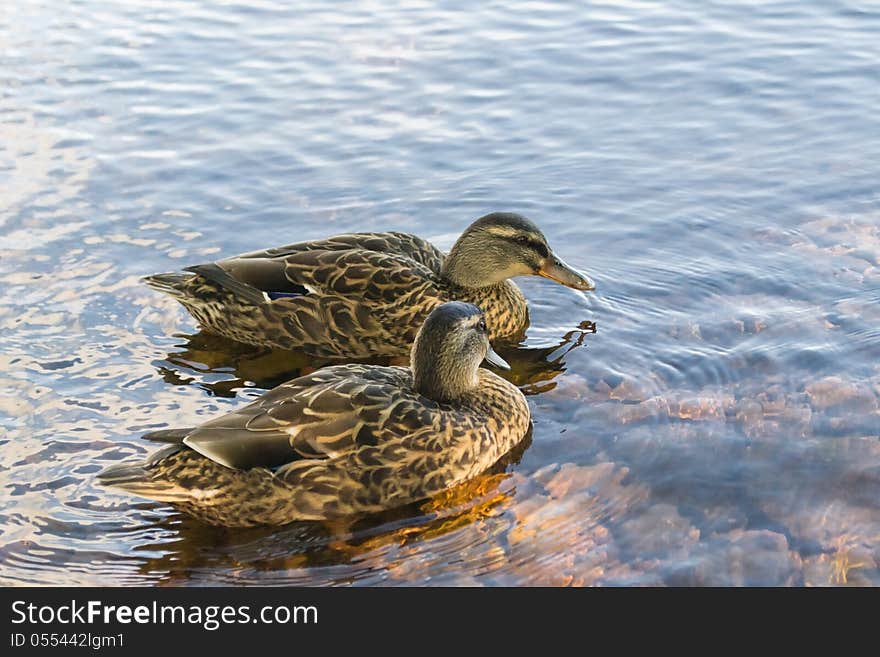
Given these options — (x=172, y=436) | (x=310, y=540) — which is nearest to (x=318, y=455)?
(x=310, y=540)

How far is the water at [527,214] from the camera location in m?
6.17

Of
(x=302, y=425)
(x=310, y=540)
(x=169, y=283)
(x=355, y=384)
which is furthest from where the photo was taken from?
(x=169, y=283)

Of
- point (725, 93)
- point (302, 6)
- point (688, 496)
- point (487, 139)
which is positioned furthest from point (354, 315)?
point (302, 6)

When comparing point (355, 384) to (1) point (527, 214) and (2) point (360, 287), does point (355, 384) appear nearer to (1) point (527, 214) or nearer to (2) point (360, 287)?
(2) point (360, 287)

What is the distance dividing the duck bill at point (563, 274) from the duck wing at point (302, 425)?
217 cm

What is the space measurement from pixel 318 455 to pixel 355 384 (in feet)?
1.43

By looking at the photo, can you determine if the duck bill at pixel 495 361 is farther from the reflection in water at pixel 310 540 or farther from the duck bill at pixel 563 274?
the duck bill at pixel 563 274

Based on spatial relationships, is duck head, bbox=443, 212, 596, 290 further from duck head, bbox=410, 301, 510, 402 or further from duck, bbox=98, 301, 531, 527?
duck, bbox=98, 301, 531, 527

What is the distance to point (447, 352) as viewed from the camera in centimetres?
677

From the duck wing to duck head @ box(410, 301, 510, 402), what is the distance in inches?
9.9

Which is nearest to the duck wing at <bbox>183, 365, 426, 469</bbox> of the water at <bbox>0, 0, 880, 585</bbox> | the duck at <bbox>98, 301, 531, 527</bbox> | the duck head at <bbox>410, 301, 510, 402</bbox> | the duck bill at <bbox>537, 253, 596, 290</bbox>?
the duck at <bbox>98, 301, 531, 527</bbox>

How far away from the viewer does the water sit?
6168 millimetres
